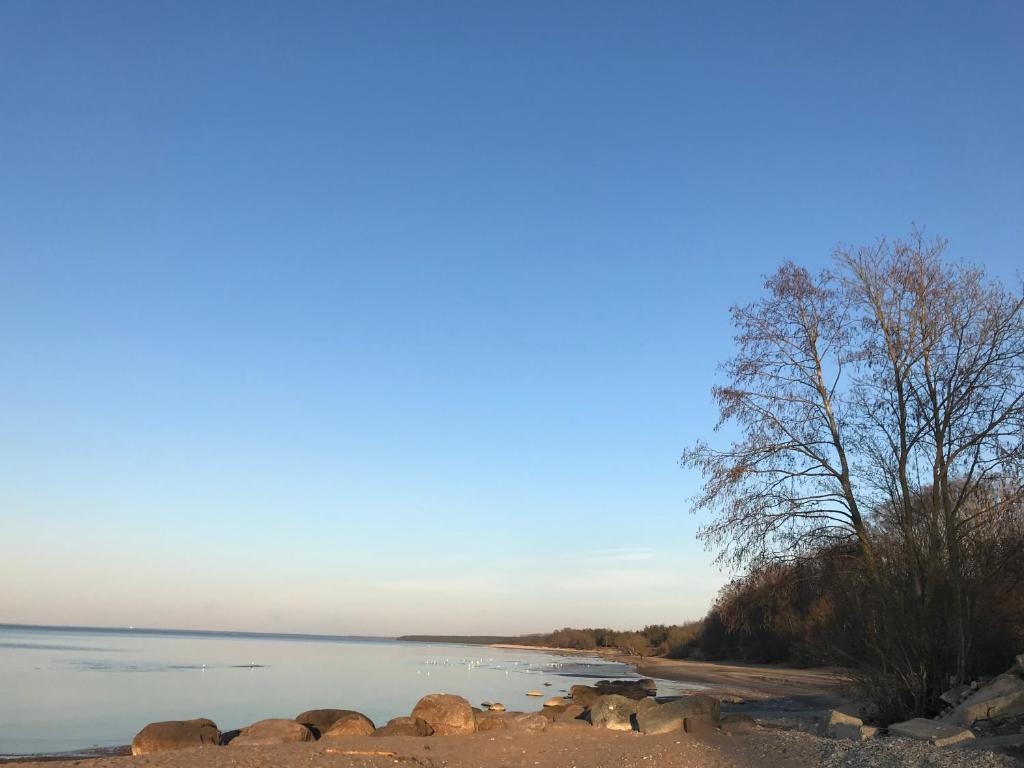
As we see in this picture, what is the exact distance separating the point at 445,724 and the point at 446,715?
200 millimetres

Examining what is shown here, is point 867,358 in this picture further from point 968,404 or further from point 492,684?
point 492,684

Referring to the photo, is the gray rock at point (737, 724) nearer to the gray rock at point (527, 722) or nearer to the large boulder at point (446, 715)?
the gray rock at point (527, 722)

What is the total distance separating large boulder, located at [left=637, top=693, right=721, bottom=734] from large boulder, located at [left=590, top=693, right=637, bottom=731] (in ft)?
1.87

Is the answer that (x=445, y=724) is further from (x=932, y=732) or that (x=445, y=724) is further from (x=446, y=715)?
(x=932, y=732)

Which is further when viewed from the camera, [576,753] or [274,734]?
[274,734]

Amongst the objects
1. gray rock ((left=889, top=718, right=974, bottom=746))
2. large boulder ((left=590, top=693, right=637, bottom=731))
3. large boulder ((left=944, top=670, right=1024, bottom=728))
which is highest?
large boulder ((left=944, top=670, right=1024, bottom=728))

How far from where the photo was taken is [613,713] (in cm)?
1742

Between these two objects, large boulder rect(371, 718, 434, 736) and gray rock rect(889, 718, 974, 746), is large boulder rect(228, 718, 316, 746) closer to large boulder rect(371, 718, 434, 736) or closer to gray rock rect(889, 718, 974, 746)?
large boulder rect(371, 718, 434, 736)

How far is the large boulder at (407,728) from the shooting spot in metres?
17.2

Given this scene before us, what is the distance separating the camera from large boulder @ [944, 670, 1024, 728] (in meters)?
12.6

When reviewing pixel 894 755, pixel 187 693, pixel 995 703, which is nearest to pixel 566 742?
pixel 894 755

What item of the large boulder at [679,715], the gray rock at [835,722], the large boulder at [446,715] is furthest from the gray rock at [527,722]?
the gray rock at [835,722]

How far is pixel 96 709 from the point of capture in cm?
2627

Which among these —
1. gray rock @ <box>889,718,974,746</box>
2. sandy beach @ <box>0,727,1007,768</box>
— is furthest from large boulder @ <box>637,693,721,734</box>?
gray rock @ <box>889,718,974,746</box>
